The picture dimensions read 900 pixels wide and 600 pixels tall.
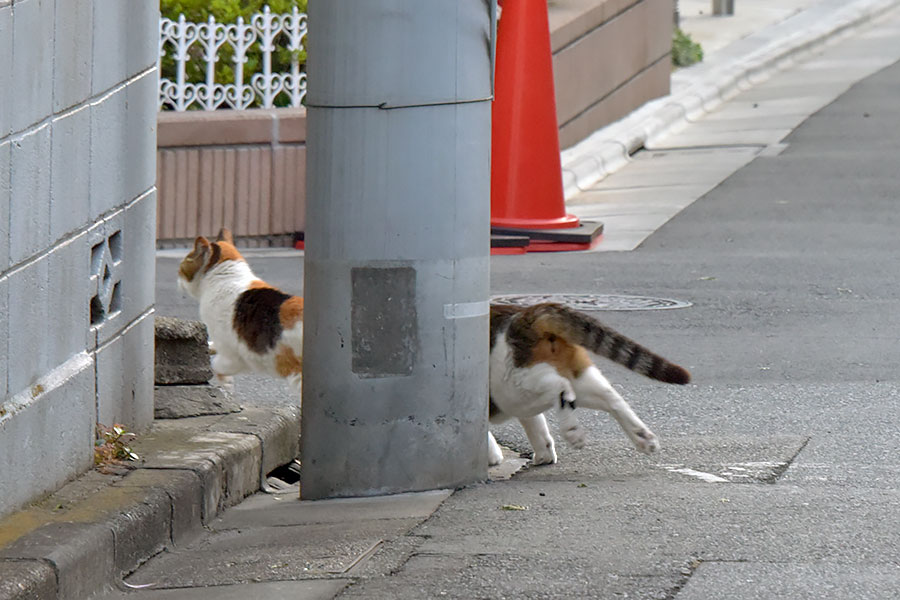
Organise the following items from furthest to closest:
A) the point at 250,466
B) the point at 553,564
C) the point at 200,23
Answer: the point at 200,23 → the point at 250,466 → the point at 553,564

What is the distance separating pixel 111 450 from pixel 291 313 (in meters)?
1.80

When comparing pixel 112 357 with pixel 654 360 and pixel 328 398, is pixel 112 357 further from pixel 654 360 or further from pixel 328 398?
pixel 654 360

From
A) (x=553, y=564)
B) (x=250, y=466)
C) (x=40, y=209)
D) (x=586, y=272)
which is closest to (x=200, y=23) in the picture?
(x=586, y=272)

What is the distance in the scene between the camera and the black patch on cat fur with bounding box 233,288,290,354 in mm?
7316

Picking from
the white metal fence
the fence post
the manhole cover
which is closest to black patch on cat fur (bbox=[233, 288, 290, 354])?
the manhole cover

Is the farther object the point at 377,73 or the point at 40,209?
the point at 377,73

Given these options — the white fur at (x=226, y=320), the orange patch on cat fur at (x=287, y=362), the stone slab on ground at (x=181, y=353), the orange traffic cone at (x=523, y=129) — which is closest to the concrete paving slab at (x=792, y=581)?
the stone slab on ground at (x=181, y=353)

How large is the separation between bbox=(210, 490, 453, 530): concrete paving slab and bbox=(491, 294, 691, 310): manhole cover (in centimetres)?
398

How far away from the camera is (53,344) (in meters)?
5.02

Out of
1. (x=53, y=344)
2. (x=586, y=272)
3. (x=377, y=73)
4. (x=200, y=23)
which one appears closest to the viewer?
(x=53, y=344)

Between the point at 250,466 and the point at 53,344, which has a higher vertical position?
the point at 53,344

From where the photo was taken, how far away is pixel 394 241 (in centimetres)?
552

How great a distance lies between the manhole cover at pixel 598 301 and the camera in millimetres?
9633

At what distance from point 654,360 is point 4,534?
246 cm
